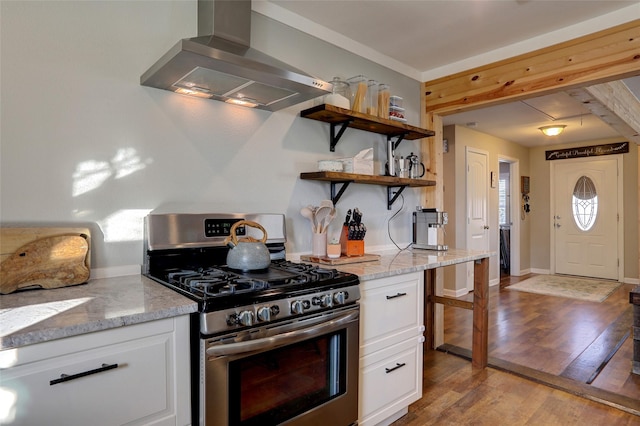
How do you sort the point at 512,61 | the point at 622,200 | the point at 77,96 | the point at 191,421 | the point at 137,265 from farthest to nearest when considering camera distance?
the point at 622,200
the point at 512,61
the point at 137,265
the point at 77,96
the point at 191,421

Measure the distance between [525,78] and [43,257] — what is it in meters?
2.98

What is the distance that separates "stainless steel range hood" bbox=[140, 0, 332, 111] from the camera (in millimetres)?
1559

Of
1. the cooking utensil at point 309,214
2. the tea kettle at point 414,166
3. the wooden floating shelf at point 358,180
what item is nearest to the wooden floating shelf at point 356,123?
the tea kettle at point 414,166

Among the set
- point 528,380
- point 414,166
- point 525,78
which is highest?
point 525,78

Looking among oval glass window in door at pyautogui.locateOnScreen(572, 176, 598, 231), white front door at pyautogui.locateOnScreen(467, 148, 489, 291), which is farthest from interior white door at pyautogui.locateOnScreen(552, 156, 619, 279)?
white front door at pyautogui.locateOnScreen(467, 148, 489, 291)

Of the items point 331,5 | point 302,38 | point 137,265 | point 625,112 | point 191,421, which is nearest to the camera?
point 191,421

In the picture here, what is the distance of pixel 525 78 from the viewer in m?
2.71

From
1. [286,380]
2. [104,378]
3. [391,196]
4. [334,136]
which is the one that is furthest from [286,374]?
[391,196]

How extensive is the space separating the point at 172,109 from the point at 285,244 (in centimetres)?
97

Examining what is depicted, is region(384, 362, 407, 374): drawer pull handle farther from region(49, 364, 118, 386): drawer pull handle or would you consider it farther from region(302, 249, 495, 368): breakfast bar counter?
region(49, 364, 118, 386): drawer pull handle

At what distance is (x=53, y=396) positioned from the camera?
107 centimetres

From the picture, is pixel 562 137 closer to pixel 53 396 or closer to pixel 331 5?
pixel 331 5

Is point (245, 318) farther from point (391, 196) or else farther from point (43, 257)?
point (391, 196)

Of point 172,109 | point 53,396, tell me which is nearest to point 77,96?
point 172,109
